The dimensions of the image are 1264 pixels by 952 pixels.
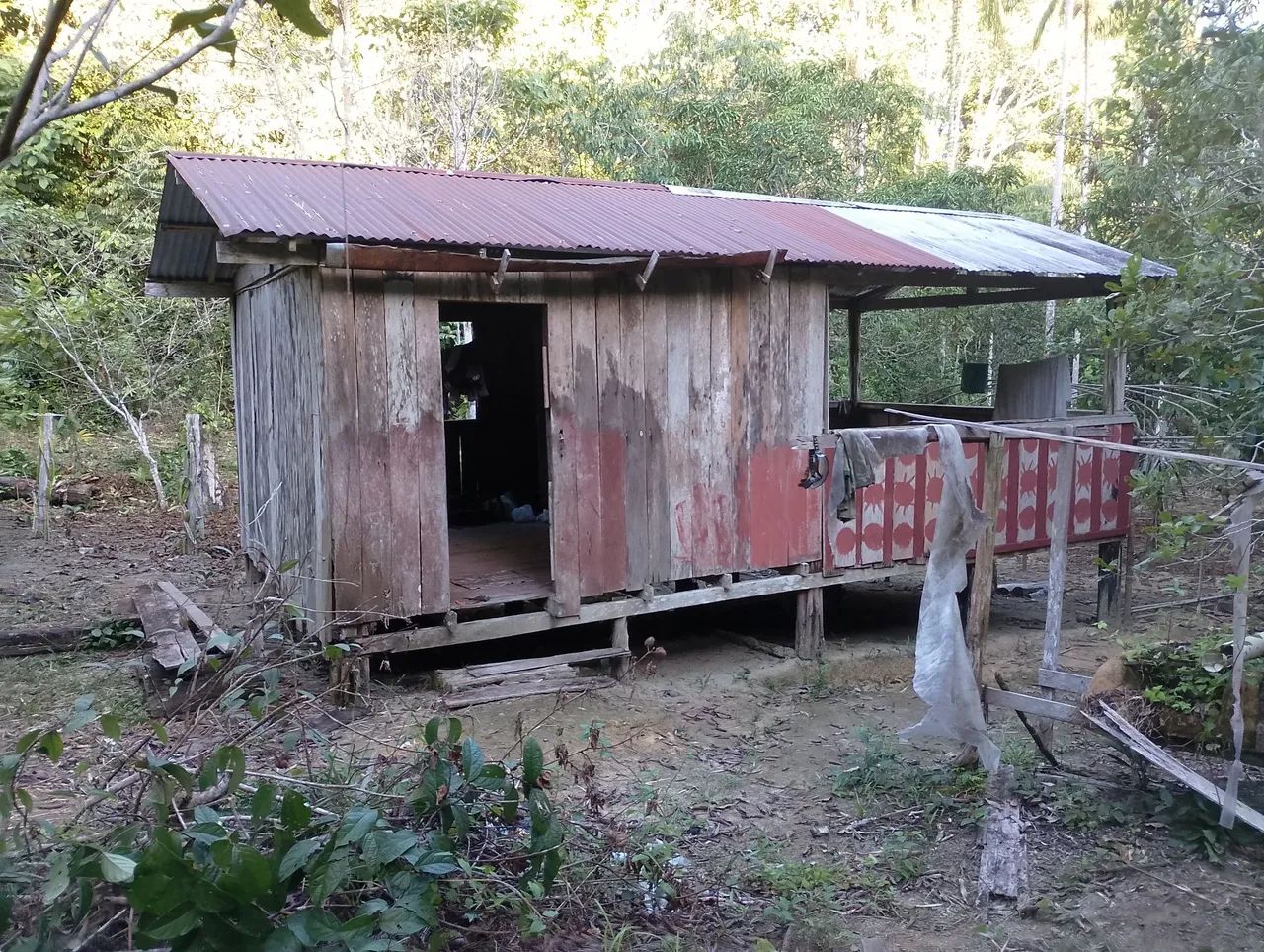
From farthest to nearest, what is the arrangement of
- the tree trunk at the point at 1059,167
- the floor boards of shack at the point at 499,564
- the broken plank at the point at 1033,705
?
the tree trunk at the point at 1059,167
the floor boards of shack at the point at 499,564
the broken plank at the point at 1033,705

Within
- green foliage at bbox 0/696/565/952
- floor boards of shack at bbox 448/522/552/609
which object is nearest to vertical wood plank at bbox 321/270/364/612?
floor boards of shack at bbox 448/522/552/609

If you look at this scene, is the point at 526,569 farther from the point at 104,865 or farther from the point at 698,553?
the point at 104,865

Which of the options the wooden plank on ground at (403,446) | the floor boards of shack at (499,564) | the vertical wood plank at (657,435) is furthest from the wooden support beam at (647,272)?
the floor boards of shack at (499,564)

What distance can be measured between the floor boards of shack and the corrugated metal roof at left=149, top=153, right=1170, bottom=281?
244cm

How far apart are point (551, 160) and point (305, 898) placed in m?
15.7

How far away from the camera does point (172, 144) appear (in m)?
15.4

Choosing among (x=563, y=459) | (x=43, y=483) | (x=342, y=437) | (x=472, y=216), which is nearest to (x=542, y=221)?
(x=472, y=216)

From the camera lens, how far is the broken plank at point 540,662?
22.6 feet

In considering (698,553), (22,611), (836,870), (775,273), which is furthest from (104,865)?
(22,611)

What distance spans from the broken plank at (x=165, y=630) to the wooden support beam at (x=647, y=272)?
3662 millimetres

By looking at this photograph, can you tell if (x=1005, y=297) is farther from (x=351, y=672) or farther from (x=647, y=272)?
(x=351, y=672)

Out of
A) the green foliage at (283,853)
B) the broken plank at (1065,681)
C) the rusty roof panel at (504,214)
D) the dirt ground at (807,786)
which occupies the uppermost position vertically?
the rusty roof panel at (504,214)

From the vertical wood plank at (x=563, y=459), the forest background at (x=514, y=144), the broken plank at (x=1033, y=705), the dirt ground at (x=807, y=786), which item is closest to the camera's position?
the dirt ground at (x=807, y=786)

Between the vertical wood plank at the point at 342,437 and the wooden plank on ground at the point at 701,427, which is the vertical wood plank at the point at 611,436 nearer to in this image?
the wooden plank on ground at the point at 701,427
